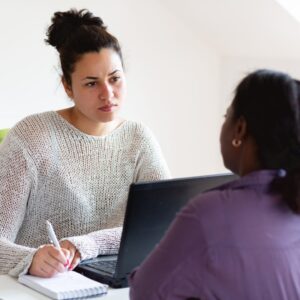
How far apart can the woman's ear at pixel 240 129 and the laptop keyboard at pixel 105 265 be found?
0.60 meters

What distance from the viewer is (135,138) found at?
2.04 metres

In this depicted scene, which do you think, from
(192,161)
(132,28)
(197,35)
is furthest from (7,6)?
(192,161)

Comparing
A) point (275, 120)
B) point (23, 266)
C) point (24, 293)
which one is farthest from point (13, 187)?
point (275, 120)

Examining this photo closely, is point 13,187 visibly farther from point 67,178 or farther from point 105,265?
point 105,265

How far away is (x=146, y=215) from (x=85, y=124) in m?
0.62

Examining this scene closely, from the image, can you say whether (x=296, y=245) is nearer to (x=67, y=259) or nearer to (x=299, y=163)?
(x=299, y=163)

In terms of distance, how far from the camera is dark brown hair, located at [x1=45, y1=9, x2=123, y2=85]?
1.89 metres

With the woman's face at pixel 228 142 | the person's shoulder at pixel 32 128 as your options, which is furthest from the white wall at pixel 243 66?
the woman's face at pixel 228 142

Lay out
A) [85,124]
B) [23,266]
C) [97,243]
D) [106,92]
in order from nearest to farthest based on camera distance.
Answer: [23,266] → [97,243] → [106,92] → [85,124]

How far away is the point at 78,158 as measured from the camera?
1912 mm

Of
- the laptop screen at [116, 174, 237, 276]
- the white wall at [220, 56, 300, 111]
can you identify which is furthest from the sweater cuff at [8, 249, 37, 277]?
the white wall at [220, 56, 300, 111]

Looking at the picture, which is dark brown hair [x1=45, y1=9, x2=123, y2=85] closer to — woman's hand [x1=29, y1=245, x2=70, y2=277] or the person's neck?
the person's neck

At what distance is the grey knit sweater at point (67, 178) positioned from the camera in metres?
1.75

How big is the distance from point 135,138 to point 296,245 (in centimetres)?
104
